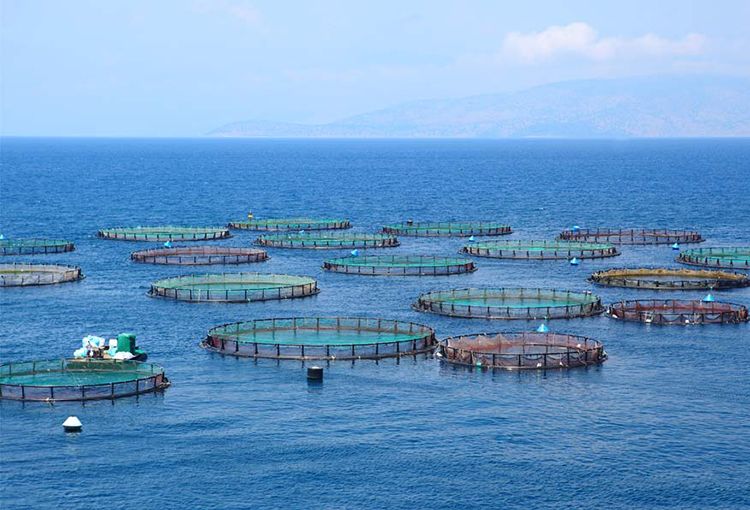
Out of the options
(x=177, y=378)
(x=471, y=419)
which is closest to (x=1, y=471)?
(x=177, y=378)

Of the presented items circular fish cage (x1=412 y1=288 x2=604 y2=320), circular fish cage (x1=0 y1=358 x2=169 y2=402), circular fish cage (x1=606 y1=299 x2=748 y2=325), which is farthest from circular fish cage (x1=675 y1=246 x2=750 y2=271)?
circular fish cage (x1=0 y1=358 x2=169 y2=402)

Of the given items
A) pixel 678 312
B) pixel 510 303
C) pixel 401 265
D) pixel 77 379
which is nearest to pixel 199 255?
pixel 401 265

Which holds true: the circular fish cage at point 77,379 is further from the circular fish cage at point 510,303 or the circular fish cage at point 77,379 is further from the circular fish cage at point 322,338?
the circular fish cage at point 510,303

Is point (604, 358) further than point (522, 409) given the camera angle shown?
Yes

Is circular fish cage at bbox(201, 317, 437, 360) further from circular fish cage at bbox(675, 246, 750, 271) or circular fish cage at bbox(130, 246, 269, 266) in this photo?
circular fish cage at bbox(675, 246, 750, 271)

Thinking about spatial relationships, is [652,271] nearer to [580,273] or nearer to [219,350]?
[580,273]

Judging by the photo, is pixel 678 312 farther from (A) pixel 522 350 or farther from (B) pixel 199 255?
(B) pixel 199 255
